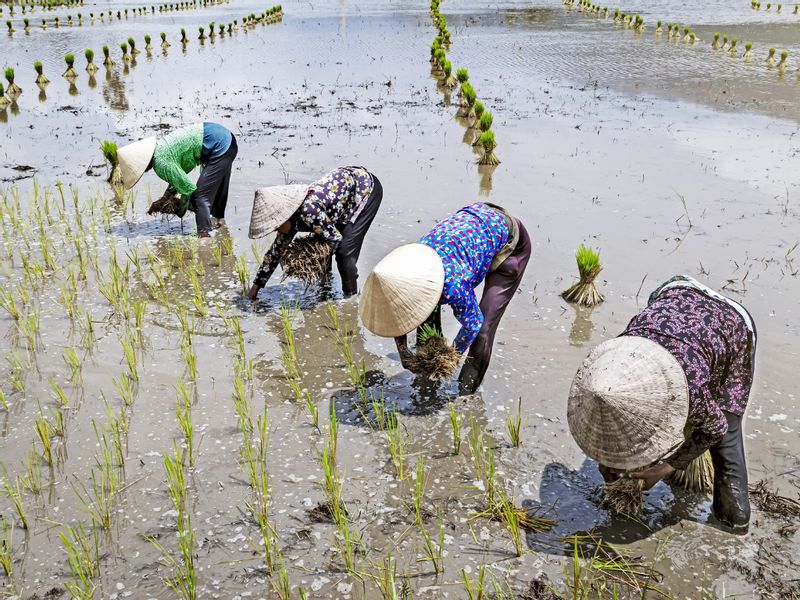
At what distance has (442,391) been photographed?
4461mm

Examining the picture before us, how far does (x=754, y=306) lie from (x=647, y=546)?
305cm

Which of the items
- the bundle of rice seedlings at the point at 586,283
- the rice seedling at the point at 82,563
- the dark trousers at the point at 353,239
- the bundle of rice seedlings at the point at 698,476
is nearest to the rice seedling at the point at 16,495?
the rice seedling at the point at 82,563

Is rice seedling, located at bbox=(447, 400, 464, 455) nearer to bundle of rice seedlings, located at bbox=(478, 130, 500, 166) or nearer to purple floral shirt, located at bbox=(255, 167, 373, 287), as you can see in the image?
purple floral shirt, located at bbox=(255, 167, 373, 287)

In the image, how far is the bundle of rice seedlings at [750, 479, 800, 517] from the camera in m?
3.34

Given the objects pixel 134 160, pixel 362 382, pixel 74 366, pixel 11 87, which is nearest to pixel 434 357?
pixel 362 382

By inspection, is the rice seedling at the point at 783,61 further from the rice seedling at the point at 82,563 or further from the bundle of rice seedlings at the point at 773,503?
the rice seedling at the point at 82,563

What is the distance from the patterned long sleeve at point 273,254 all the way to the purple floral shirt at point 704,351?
296cm

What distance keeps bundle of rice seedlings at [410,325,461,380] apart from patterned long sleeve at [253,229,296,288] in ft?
5.53

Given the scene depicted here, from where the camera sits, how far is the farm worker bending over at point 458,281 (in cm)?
357

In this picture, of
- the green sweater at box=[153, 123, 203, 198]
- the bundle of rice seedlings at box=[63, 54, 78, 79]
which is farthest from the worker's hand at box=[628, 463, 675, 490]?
the bundle of rice seedlings at box=[63, 54, 78, 79]

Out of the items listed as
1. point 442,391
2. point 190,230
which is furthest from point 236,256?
point 442,391

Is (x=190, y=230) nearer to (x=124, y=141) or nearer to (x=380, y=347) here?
(x=380, y=347)

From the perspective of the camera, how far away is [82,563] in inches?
120

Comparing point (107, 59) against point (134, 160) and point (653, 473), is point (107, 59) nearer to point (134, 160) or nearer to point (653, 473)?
point (134, 160)
